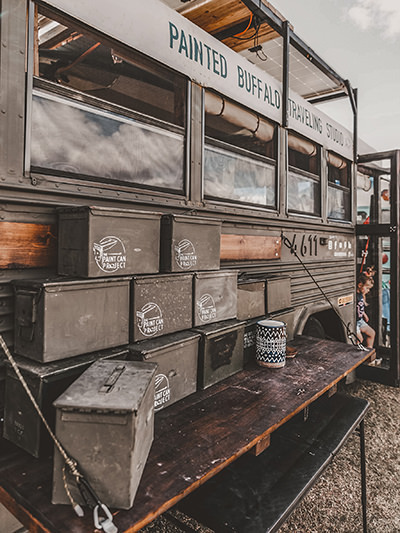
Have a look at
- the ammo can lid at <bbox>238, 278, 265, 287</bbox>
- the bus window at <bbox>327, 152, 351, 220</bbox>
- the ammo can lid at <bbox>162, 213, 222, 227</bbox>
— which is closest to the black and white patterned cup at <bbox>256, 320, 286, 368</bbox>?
the ammo can lid at <bbox>238, 278, 265, 287</bbox>

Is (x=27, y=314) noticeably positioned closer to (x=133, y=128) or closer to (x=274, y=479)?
(x=133, y=128)

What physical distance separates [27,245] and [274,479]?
1647mm

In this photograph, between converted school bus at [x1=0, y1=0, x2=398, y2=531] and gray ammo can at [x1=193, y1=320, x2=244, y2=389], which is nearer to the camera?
converted school bus at [x1=0, y1=0, x2=398, y2=531]

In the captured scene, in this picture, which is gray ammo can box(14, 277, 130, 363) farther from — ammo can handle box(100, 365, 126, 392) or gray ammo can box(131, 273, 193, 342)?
ammo can handle box(100, 365, 126, 392)

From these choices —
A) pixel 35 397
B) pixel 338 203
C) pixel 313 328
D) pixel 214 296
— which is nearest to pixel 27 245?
pixel 35 397

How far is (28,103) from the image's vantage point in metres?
1.62

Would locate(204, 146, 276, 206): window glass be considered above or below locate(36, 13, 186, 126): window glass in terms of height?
below

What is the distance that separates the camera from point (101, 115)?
1.95 meters

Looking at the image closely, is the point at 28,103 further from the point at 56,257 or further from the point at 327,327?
the point at 327,327

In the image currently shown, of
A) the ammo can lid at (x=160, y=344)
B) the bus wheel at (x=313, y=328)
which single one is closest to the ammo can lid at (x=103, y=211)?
the ammo can lid at (x=160, y=344)

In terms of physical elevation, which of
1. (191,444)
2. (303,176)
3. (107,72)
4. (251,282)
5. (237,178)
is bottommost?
(191,444)

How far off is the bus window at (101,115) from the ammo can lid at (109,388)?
98cm

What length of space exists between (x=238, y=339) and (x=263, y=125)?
6.30ft

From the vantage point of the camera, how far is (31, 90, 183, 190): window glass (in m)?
1.71
